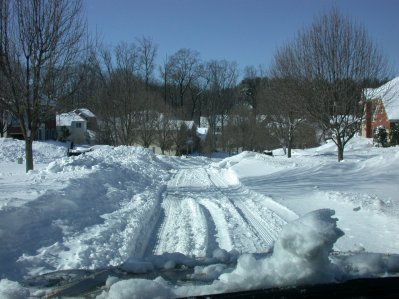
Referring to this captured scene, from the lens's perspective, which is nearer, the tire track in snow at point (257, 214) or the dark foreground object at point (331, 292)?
the dark foreground object at point (331, 292)

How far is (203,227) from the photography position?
9633 mm

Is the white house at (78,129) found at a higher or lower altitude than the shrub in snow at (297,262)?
higher

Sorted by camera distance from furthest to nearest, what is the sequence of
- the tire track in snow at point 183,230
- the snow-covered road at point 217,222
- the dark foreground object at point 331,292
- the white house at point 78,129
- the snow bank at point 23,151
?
the white house at point 78,129 < the snow bank at point 23,151 < the snow-covered road at point 217,222 < the tire track in snow at point 183,230 < the dark foreground object at point 331,292

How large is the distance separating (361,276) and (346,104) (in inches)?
806

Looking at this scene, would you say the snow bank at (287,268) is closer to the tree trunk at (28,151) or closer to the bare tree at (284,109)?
the tree trunk at (28,151)

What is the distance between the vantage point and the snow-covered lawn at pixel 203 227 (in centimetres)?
320

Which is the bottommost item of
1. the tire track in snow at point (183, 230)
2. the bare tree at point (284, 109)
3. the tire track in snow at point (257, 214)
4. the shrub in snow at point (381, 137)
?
the tire track in snow at point (183, 230)

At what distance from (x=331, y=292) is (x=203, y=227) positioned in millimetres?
6855

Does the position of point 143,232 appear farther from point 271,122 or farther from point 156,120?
point 156,120

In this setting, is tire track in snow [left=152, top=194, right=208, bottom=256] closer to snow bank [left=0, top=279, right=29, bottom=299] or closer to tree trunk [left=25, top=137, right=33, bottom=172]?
snow bank [left=0, top=279, right=29, bottom=299]

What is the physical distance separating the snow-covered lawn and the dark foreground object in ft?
0.47

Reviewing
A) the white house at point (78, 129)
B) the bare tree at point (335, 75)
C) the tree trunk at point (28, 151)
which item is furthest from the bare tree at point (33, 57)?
the white house at point (78, 129)

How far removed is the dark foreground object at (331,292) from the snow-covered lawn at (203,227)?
0.47ft

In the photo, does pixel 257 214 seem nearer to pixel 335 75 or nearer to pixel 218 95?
pixel 335 75
